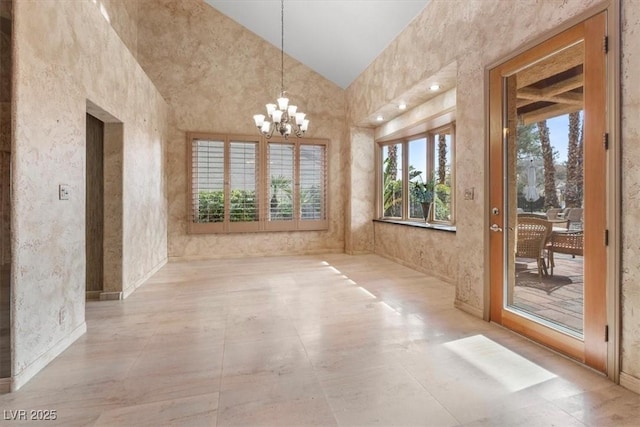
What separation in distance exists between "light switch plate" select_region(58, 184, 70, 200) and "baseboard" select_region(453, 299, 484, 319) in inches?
154

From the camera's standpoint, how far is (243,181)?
21.8 ft

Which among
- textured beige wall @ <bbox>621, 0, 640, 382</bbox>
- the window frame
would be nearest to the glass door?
textured beige wall @ <bbox>621, 0, 640, 382</bbox>

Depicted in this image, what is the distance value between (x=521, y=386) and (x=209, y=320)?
2.68 m

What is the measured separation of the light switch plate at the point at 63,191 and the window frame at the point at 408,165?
4.93 m

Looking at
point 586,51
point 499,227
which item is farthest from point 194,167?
point 586,51

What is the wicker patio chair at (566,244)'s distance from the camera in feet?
7.74

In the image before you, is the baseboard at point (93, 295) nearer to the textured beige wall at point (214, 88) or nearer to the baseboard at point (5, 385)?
the baseboard at point (5, 385)

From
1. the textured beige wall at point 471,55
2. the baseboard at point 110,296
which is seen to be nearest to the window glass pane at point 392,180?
the textured beige wall at point 471,55

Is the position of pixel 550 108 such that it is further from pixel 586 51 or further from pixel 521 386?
pixel 521 386

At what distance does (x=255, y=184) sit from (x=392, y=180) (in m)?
2.94

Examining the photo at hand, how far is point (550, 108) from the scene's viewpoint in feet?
8.66

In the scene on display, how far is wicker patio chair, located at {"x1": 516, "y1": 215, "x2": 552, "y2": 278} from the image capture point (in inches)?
108

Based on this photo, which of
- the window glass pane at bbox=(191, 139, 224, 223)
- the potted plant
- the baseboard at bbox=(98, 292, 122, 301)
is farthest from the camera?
the window glass pane at bbox=(191, 139, 224, 223)

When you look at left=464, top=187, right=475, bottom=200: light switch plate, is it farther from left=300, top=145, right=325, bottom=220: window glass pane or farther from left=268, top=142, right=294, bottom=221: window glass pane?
left=268, top=142, right=294, bottom=221: window glass pane
